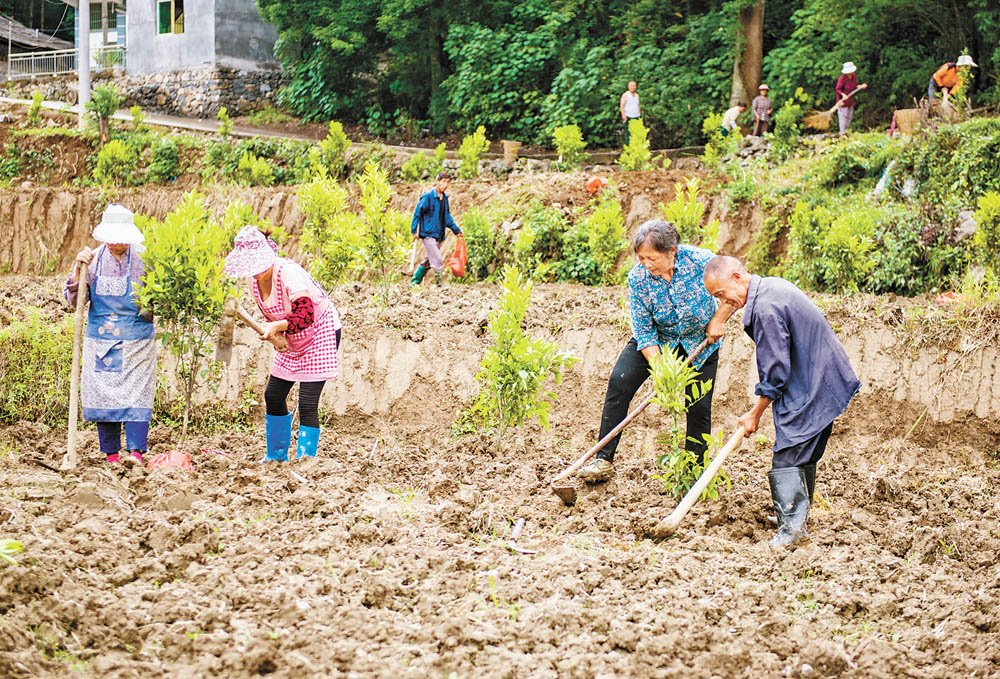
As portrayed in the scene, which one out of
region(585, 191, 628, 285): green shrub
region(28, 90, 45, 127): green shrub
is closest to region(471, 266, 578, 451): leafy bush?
region(585, 191, 628, 285): green shrub

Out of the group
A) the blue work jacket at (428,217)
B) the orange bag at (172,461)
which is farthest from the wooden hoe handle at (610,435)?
the blue work jacket at (428,217)

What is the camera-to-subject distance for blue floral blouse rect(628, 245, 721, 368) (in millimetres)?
5248

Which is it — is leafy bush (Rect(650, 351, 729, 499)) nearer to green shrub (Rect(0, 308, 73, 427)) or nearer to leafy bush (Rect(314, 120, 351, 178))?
green shrub (Rect(0, 308, 73, 427))

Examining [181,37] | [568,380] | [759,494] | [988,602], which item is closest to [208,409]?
[568,380]

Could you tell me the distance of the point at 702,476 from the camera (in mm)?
4840

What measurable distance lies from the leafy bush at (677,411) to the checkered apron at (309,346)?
1982 millimetres

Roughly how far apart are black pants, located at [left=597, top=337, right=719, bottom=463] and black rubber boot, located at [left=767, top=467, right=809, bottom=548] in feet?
2.32

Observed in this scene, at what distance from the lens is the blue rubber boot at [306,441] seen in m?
5.93

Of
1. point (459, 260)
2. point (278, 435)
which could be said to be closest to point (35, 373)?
point (278, 435)

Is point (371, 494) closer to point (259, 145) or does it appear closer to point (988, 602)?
point (988, 602)

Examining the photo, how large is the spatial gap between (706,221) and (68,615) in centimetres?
996

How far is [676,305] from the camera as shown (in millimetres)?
5320

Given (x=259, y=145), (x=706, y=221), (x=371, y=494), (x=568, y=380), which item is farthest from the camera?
(x=259, y=145)

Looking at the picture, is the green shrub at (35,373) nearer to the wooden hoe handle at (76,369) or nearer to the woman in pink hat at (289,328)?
the wooden hoe handle at (76,369)
